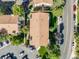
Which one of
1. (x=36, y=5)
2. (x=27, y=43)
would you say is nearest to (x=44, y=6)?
(x=36, y=5)

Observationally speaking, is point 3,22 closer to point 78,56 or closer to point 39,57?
point 39,57

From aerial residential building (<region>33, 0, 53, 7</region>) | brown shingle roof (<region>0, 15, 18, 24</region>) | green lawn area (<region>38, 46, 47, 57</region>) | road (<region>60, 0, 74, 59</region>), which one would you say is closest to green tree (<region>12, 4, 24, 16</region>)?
brown shingle roof (<region>0, 15, 18, 24</region>)

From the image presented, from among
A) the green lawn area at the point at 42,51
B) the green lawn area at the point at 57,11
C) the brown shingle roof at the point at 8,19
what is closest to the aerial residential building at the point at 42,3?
the green lawn area at the point at 57,11

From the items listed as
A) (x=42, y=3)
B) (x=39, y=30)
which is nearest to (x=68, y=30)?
(x=39, y=30)

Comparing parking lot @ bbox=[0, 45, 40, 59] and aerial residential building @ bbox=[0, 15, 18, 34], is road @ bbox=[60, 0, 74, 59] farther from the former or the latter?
aerial residential building @ bbox=[0, 15, 18, 34]

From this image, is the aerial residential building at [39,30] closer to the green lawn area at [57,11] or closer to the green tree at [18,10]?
the green lawn area at [57,11]

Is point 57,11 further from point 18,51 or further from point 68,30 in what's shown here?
point 18,51
